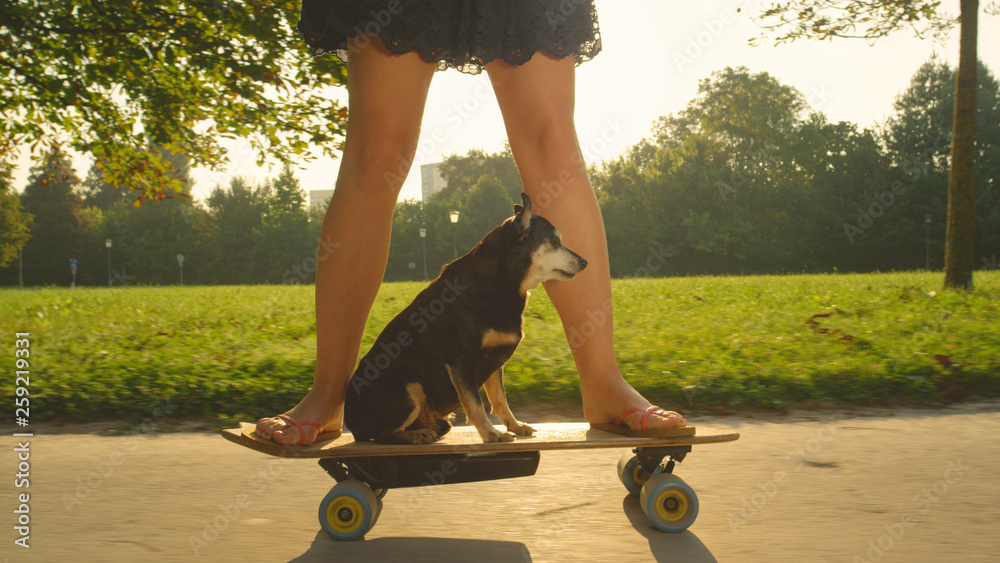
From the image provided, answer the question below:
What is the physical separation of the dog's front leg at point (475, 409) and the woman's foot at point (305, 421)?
1.64ft

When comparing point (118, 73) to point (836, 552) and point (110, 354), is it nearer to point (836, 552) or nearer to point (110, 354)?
point (110, 354)

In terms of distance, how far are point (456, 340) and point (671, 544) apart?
2.79ft

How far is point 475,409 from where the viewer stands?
7.30ft

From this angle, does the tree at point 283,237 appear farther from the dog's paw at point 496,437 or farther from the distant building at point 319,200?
the dog's paw at point 496,437

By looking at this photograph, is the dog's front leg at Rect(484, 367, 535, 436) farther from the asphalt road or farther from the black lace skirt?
the black lace skirt

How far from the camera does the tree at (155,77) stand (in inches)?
312

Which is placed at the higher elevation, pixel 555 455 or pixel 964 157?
pixel 964 157

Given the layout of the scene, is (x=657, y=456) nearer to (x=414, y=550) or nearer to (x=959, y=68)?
(x=414, y=550)

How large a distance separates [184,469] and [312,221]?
64002mm

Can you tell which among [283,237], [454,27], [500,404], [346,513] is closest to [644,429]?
[500,404]

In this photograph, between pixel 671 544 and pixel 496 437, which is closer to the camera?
pixel 671 544

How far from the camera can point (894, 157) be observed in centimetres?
5300

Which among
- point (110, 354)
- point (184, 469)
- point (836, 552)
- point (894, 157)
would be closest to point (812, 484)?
point (836, 552)

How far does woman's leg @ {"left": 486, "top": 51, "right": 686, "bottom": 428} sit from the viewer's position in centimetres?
269
